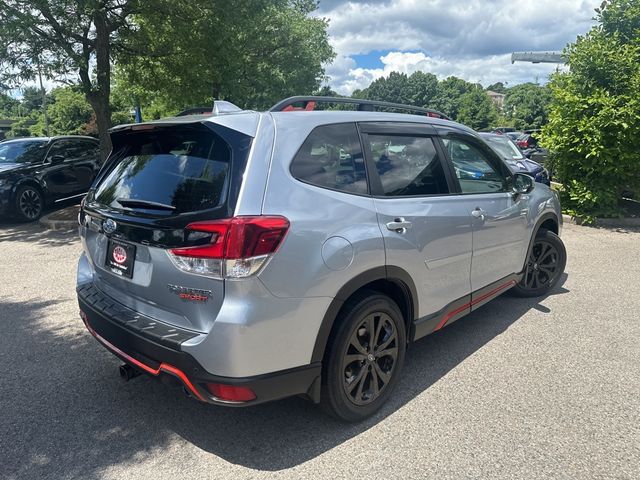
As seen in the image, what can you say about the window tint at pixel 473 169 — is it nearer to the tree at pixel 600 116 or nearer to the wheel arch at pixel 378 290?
the wheel arch at pixel 378 290

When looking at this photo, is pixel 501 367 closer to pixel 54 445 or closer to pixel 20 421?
pixel 54 445

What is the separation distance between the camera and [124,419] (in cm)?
298

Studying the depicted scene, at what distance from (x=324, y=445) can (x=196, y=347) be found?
3.32 ft

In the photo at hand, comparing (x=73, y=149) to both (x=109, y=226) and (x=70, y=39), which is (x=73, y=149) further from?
(x=109, y=226)

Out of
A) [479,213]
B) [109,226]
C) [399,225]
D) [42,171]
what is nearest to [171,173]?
[109,226]

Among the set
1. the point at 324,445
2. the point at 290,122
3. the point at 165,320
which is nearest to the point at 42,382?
the point at 165,320

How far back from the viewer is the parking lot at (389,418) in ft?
8.41

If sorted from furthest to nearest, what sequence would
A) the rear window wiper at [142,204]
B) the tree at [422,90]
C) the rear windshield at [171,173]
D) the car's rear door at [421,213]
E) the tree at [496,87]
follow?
the tree at [496,87] < the tree at [422,90] < the car's rear door at [421,213] < the rear window wiper at [142,204] < the rear windshield at [171,173]

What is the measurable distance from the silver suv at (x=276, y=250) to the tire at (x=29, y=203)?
7.38 metres

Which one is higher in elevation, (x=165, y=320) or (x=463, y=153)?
(x=463, y=153)

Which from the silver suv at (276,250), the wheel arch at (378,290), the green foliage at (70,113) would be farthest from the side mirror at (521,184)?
the green foliage at (70,113)

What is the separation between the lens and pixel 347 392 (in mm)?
2795

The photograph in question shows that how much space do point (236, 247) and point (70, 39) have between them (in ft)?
31.2

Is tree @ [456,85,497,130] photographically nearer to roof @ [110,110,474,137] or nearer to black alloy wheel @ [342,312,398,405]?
roof @ [110,110,474,137]
